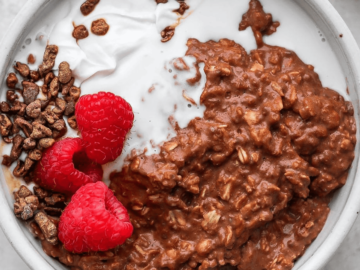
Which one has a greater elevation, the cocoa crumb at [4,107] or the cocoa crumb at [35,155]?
the cocoa crumb at [4,107]

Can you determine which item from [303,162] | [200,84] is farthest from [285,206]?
[200,84]

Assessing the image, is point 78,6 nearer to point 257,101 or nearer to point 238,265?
point 257,101

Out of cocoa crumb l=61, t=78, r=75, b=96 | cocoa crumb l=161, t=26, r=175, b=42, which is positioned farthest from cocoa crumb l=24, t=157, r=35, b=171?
cocoa crumb l=161, t=26, r=175, b=42

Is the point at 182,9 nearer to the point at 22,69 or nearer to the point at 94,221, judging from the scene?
the point at 22,69

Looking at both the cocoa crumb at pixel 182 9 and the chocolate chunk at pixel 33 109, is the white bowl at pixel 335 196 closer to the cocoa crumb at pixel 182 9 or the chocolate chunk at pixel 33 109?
the chocolate chunk at pixel 33 109

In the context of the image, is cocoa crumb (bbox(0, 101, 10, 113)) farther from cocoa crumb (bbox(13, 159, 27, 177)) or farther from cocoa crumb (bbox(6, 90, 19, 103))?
cocoa crumb (bbox(13, 159, 27, 177))

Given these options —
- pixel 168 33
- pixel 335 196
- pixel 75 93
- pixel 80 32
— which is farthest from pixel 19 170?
pixel 335 196

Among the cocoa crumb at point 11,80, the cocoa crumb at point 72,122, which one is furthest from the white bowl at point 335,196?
the cocoa crumb at point 72,122
